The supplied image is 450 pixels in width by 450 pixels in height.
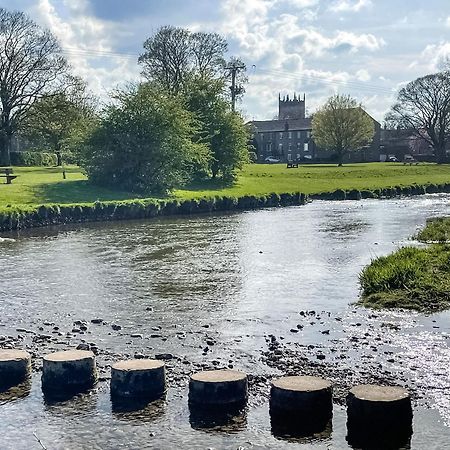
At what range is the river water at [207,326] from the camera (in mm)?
9164

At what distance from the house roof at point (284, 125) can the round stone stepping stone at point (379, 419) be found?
142 meters

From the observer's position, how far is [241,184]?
5806cm

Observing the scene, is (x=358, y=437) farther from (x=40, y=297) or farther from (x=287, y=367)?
(x=40, y=297)

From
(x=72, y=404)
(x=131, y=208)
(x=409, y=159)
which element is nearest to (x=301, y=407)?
(x=72, y=404)

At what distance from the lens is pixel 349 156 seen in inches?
4766

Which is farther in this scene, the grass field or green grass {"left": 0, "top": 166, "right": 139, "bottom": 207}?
the grass field

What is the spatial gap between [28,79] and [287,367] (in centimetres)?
5923

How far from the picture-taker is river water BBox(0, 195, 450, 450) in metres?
9.16

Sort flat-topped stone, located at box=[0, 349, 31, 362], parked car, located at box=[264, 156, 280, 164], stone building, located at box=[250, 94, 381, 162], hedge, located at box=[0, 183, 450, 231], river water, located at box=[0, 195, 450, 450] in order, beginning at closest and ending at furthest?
river water, located at box=[0, 195, 450, 450]
flat-topped stone, located at box=[0, 349, 31, 362]
hedge, located at box=[0, 183, 450, 231]
parked car, located at box=[264, 156, 280, 164]
stone building, located at box=[250, 94, 381, 162]

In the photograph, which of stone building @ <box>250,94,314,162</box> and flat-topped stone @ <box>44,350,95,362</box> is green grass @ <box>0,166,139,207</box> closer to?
flat-topped stone @ <box>44,350,95,362</box>

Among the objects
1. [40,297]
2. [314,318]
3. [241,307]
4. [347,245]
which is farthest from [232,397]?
[347,245]

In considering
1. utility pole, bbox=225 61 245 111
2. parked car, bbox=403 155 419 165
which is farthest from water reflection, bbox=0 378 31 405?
parked car, bbox=403 155 419 165

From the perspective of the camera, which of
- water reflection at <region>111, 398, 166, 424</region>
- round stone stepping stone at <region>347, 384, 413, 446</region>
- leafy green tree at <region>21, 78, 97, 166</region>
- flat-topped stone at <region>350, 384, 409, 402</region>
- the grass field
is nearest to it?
round stone stepping stone at <region>347, 384, 413, 446</region>

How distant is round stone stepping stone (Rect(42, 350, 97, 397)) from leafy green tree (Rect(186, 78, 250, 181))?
4678cm
